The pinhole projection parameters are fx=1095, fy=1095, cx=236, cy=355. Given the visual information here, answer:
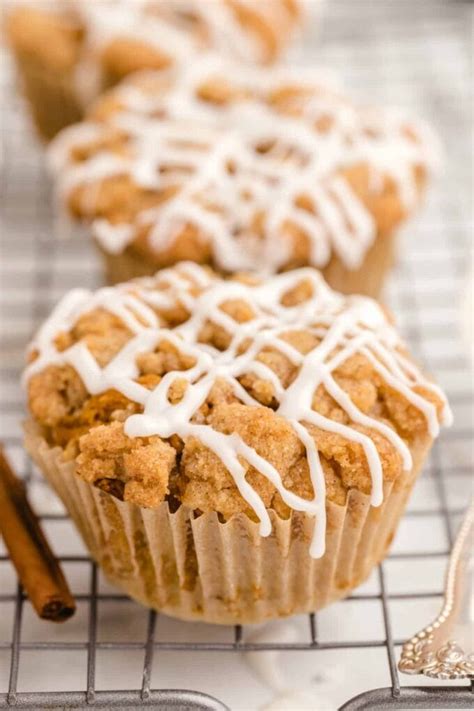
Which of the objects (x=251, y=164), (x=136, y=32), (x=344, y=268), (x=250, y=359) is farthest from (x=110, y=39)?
(x=250, y=359)

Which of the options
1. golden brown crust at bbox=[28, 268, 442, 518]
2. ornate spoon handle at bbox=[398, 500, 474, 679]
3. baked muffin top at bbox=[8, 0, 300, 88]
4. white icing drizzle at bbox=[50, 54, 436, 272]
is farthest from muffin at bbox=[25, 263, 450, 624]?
baked muffin top at bbox=[8, 0, 300, 88]

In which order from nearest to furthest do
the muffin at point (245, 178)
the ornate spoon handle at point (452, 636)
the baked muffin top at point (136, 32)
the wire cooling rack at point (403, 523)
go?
1. the ornate spoon handle at point (452, 636)
2. the wire cooling rack at point (403, 523)
3. the muffin at point (245, 178)
4. the baked muffin top at point (136, 32)

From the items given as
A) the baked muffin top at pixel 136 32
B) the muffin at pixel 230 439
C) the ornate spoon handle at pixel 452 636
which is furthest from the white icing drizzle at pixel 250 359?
the baked muffin top at pixel 136 32

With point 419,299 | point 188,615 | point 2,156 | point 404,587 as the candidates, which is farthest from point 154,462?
point 2,156

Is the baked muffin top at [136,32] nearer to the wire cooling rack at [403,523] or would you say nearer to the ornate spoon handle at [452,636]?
the wire cooling rack at [403,523]

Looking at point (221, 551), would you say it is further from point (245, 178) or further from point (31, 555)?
point (245, 178)

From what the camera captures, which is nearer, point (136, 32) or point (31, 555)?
point (31, 555)
